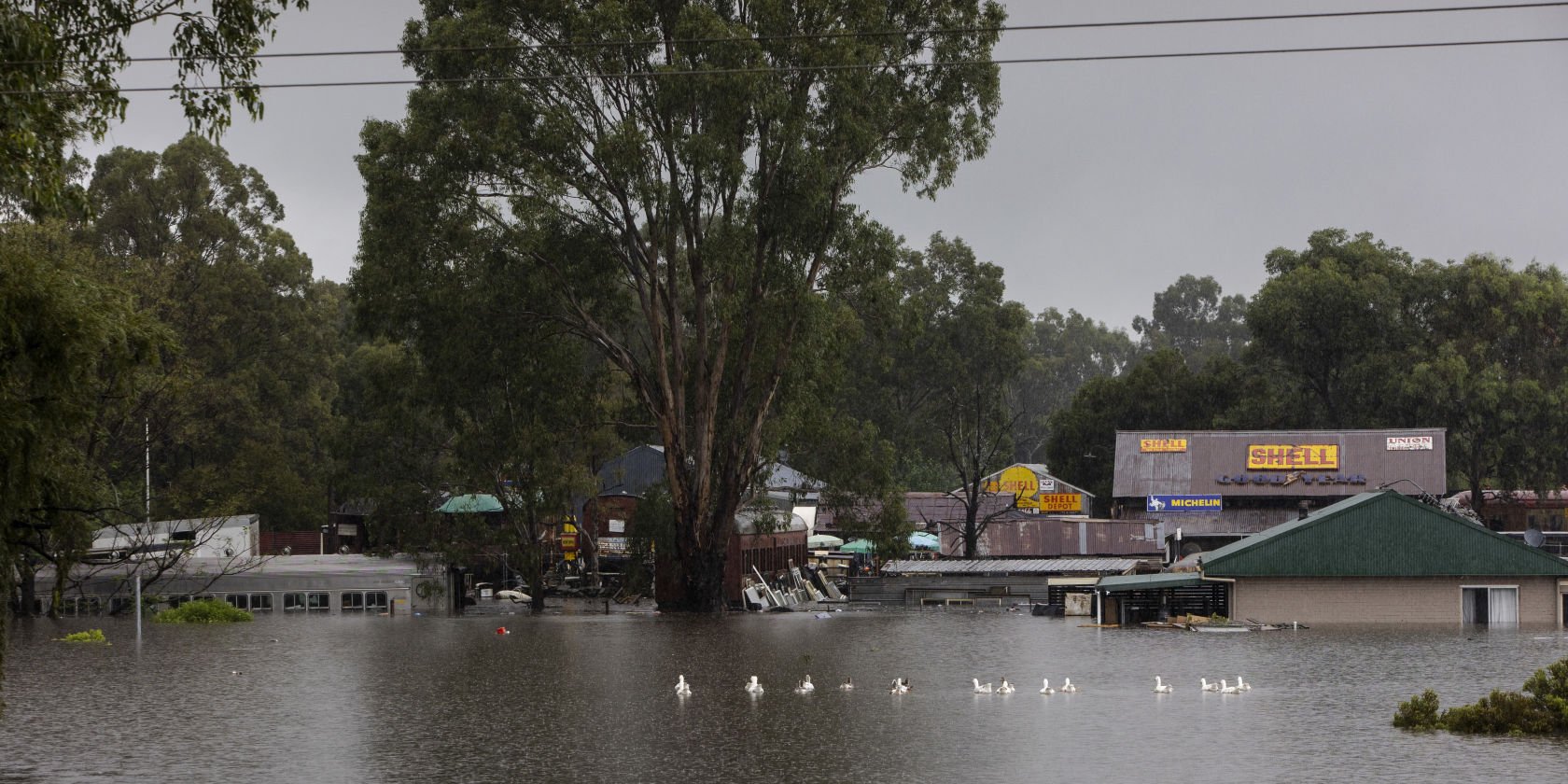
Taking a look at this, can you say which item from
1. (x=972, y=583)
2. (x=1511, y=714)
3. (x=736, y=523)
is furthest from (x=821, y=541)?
(x=1511, y=714)

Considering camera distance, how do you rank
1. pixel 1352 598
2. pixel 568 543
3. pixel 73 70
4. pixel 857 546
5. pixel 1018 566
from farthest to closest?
1. pixel 568 543
2. pixel 857 546
3. pixel 1018 566
4. pixel 1352 598
5. pixel 73 70

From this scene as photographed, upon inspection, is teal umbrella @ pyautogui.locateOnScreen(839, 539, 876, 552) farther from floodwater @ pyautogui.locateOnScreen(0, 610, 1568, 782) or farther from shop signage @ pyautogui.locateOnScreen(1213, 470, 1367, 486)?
floodwater @ pyautogui.locateOnScreen(0, 610, 1568, 782)

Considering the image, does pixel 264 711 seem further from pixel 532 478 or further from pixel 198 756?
pixel 532 478

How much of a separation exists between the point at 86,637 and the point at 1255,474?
194 feet

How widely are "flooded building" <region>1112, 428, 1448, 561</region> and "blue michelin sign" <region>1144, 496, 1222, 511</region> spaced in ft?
0.16

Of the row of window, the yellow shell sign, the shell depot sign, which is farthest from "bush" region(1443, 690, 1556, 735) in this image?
the yellow shell sign

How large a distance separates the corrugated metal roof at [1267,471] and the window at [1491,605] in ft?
108

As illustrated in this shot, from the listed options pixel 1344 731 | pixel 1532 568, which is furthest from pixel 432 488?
pixel 1344 731

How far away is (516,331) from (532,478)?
17.9ft

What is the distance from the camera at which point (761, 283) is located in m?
57.7

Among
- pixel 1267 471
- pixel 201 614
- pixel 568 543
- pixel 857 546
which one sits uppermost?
pixel 1267 471

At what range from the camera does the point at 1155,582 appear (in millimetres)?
52469

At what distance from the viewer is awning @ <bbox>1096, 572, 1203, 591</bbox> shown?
171 ft

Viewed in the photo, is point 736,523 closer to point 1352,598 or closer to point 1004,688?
point 1352,598
